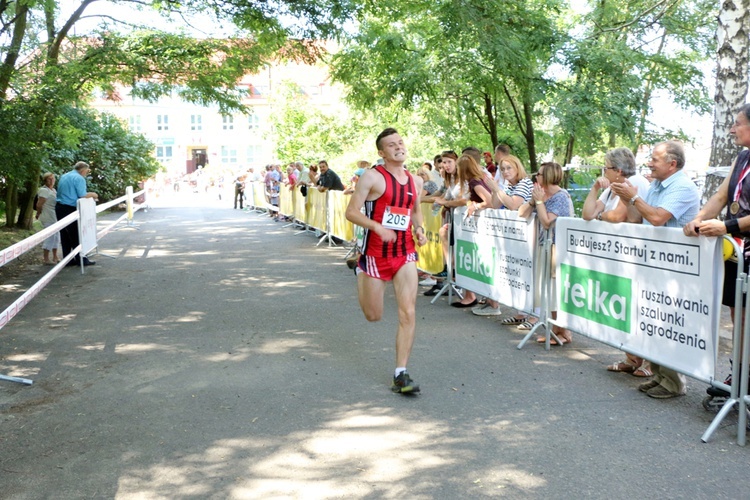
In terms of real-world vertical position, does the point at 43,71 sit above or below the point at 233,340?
above

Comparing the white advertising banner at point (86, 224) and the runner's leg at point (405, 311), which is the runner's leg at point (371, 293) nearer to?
the runner's leg at point (405, 311)

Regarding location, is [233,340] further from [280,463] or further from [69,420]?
[280,463]

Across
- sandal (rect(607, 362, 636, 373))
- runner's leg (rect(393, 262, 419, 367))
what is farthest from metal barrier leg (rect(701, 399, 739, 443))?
runner's leg (rect(393, 262, 419, 367))

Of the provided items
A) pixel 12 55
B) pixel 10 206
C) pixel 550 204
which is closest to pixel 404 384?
pixel 550 204

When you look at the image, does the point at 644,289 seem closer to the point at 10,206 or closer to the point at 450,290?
the point at 450,290

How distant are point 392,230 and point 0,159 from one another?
8281 mm

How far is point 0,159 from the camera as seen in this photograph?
1193cm

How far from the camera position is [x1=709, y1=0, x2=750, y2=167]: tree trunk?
9.32m

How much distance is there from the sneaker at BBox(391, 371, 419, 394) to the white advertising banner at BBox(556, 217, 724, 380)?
1.65 metres

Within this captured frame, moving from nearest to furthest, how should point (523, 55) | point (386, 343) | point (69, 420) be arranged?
point (69, 420), point (386, 343), point (523, 55)

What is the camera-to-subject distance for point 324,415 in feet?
17.6

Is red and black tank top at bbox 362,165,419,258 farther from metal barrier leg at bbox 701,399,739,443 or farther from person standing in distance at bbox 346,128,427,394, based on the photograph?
metal barrier leg at bbox 701,399,739,443

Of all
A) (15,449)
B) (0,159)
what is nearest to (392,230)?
(15,449)

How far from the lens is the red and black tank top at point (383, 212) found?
19.9 ft
